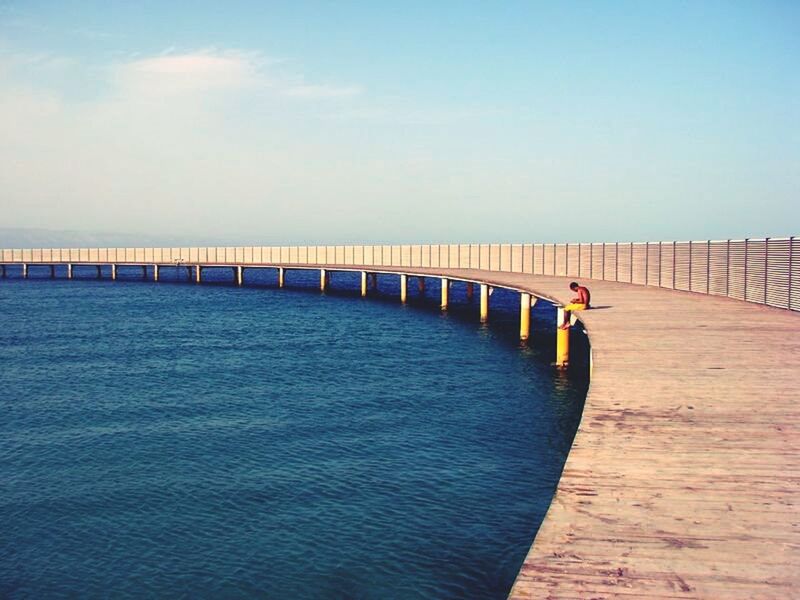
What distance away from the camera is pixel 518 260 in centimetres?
5459

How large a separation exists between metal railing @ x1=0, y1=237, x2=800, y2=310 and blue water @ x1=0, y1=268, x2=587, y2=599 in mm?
7215

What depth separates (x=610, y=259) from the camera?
4222 cm

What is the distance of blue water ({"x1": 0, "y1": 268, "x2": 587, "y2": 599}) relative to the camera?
39.9 ft

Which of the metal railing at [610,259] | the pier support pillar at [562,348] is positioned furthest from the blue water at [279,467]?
the metal railing at [610,259]

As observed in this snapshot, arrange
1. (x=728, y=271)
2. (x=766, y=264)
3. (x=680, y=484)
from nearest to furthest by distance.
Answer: (x=680, y=484) → (x=766, y=264) → (x=728, y=271)

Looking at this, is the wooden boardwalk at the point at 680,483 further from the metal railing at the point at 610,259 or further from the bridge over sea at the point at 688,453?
the metal railing at the point at 610,259

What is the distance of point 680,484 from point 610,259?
34.7 metres

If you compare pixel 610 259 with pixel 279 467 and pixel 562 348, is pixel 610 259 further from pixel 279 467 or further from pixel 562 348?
pixel 279 467

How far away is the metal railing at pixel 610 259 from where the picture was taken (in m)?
26.4

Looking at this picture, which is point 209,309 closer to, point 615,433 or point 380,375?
point 380,375

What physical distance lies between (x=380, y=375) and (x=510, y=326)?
17.3 m

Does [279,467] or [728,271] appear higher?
[728,271]

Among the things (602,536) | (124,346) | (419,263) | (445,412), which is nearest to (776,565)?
(602,536)

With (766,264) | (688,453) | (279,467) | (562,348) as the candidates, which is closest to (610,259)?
(562,348)
